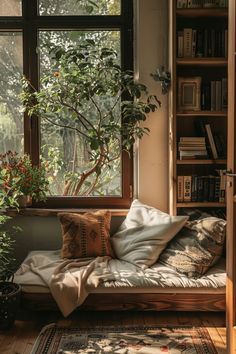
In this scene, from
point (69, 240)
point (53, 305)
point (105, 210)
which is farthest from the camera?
point (105, 210)

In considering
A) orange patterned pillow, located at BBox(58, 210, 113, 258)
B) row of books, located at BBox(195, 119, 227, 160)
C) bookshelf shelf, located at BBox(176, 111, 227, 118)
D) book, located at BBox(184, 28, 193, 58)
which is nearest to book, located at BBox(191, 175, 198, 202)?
row of books, located at BBox(195, 119, 227, 160)

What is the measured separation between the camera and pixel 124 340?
297 centimetres

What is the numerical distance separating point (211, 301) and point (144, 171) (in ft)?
4.13

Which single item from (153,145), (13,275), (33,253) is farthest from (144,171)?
(13,275)

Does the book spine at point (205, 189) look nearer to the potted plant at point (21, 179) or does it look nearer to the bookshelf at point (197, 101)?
the bookshelf at point (197, 101)

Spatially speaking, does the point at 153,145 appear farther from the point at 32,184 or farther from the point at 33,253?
the point at 33,253

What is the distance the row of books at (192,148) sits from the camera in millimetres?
3818

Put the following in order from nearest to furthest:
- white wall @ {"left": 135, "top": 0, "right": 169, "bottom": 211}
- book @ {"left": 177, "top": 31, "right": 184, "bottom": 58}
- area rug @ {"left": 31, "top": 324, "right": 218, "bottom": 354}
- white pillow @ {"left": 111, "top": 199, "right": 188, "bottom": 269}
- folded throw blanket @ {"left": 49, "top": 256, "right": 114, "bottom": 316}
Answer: area rug @ {"left": 31, "top": 324, "right": 218, "bottom": 354}
folded throw blanket @ {"left": 49, "top": 256, "right": 114, "bottom": 316}
white pillow @ {"left": 111, "top": 199, "right": 188, "bottom": 269}
book @ {"left": 177, "top": 31, "right": 184, "bottom": 58}
white wall @ {"left": 135, "top": 0, "right": 169, "bottom": 211}

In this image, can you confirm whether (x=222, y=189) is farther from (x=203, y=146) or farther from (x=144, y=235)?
(x=144, y=235)

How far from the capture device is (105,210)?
3996 millimetres

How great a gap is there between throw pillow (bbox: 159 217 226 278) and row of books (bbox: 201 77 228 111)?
3.01ft

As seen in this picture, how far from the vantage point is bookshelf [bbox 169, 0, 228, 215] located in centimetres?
375

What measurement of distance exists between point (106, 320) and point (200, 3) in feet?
8.11

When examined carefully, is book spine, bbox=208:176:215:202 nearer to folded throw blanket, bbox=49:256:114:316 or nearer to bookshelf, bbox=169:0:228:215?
bookshelf, bbox=169:0:228:215
